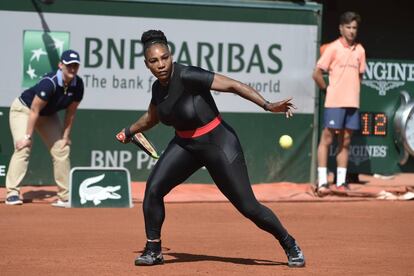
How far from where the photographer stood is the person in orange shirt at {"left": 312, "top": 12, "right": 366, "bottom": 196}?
12.9 metres

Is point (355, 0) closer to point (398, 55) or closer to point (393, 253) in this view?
point (398, 55)

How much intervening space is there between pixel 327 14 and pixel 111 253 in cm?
1020

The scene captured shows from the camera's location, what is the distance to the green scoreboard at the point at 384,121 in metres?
13.9

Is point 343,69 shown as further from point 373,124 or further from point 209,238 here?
point 209,238

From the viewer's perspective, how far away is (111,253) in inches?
340

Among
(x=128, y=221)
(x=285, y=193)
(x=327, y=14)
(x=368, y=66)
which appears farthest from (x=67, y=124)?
(x=327, y=14)

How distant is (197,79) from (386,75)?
6800mm

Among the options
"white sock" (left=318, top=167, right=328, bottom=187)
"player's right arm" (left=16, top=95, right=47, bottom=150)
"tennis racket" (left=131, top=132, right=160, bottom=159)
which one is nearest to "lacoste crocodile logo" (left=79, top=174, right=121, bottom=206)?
"player's right arm" (left=16, top=95, right=47, bottom=150)

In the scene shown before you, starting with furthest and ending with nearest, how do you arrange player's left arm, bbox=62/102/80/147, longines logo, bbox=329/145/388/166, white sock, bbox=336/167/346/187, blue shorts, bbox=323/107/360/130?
1. longines logo, bbox=329/145/388/166
2. white sock, bbox=336/167/346/187
3. blue shorts, bbox=323/107/360/130
4. player's left arm, bbox=62/102/80/147

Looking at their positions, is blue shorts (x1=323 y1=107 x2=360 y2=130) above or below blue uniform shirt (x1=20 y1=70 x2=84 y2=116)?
below

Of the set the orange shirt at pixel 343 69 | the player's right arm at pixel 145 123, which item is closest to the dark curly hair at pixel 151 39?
the player's right arm at pixel 145 123

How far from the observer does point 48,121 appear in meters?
11.8

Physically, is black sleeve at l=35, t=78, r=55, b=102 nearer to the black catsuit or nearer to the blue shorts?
the black catsuit

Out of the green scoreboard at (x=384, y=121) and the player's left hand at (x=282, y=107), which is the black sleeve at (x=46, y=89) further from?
the player's left hand at (x=282, y=107)
